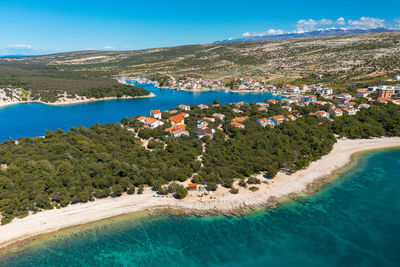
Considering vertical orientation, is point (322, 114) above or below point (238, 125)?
above

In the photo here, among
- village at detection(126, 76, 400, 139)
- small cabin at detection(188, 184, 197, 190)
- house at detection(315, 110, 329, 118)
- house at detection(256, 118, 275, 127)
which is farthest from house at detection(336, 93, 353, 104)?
small cabin at detection(188, 184, 197, 190)

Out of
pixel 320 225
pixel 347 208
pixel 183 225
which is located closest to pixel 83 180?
pixel 183 225

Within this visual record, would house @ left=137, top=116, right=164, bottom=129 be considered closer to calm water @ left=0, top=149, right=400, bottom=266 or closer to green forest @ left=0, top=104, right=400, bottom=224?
green forest @ left=0, top=104, right=400, bottom=224

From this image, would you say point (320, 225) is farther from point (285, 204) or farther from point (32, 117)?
point (32, 117)

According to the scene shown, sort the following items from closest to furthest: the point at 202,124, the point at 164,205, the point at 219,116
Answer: the point at 164,205 < the point at 202,124 < the point at 219,116

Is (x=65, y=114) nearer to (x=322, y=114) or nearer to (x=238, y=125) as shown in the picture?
(x=238, y=125)

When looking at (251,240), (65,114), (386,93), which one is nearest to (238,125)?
(251,240)
